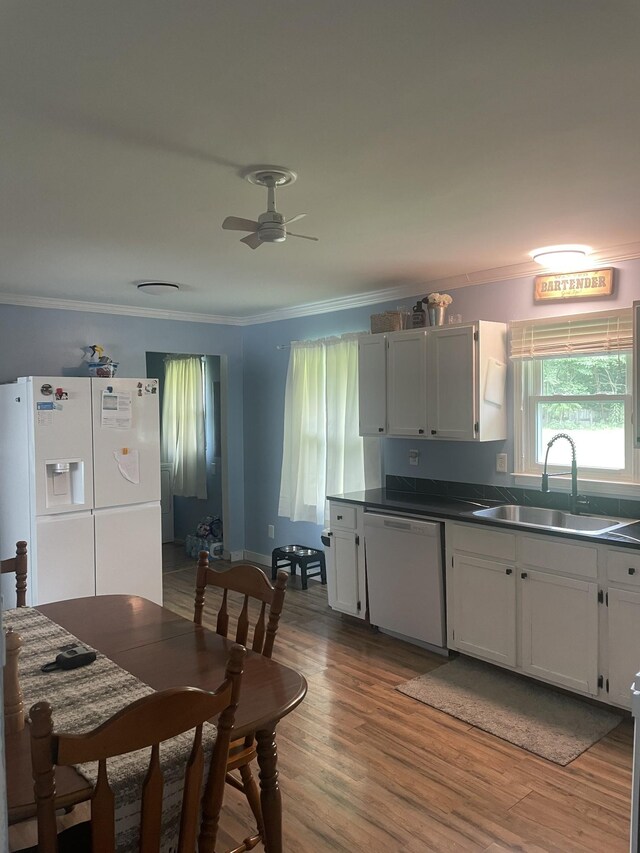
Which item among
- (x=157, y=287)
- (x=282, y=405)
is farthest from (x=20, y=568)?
(x=282, y=405)

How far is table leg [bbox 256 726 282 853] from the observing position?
176 centimetres

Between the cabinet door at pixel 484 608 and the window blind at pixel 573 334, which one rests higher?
the window blind at pixel 573 334

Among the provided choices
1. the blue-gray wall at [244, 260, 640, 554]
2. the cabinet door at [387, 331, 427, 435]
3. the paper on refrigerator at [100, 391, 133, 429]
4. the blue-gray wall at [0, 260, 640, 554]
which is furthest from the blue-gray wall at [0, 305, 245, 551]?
the cabinet door at [387, 331, 427, 435]

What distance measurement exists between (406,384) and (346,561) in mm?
1267

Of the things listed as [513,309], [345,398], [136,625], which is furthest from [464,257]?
[136,625]

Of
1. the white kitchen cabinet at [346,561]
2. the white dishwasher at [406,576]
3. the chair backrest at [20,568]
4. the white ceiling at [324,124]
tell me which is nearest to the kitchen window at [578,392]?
the white ceiling at [324,124]

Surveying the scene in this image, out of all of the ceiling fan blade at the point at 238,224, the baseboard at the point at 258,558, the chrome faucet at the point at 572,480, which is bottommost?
the baseboard at the point at 258,558

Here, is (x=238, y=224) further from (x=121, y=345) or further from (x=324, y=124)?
(x=121, y=345)

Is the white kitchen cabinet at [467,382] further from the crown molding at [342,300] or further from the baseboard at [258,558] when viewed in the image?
the baseboard at [258,558]

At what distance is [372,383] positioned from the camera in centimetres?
443

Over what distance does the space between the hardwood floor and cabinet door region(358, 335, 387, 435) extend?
168 centimetres

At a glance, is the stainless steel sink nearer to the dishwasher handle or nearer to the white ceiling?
the dishwasher handle

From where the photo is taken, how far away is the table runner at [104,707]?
1376 millimetres

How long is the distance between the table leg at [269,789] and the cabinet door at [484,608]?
1946 mm
